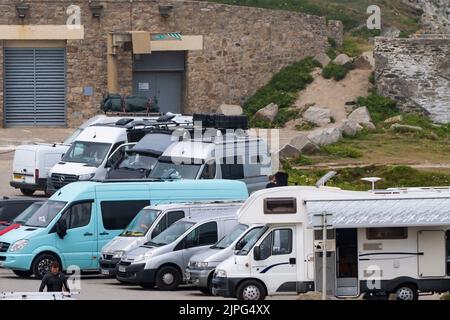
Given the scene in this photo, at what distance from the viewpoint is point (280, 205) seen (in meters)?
24.9

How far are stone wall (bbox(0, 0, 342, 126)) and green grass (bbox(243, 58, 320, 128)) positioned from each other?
35cm

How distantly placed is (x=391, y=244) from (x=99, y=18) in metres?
28.2

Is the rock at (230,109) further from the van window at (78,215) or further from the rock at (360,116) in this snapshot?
the van window at (78,215)

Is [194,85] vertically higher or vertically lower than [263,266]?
higher

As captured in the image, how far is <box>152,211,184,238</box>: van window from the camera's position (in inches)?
1112

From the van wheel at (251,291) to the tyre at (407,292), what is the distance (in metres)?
2.38

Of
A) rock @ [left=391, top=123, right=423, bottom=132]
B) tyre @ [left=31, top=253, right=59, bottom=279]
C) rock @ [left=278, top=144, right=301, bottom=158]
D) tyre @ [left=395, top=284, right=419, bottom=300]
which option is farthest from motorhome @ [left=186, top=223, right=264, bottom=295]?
rock @ [left=391, top=123, right=423, bottom=132]

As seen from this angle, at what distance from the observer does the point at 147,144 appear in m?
36.1

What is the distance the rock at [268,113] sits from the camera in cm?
5053

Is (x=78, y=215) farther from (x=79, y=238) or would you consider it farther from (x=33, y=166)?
(x=33, y=166)

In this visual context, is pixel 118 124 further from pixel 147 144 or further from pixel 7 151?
pixel 7 151

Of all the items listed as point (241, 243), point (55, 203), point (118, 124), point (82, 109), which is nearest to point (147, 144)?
point (118, 124)

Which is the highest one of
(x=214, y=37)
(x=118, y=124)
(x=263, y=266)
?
(x=214, y=37)

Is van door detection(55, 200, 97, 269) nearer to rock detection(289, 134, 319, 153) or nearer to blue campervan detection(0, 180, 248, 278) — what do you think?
blue campervan detection(0, 180, 248, 278)
